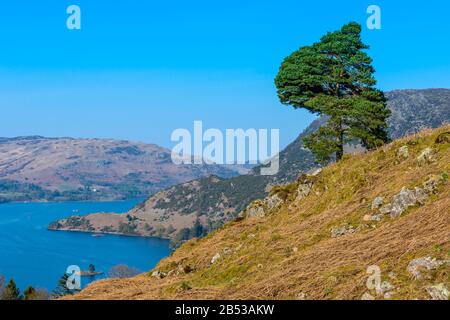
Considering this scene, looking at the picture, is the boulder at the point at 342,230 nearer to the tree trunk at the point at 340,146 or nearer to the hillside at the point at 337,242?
the hillside at the point at 337,242

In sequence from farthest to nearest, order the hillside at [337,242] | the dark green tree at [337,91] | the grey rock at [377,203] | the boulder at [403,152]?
the dark green tree at [337,91], the boulder at [403,152], the grey rock at [377,203], the hillside at [337,242]

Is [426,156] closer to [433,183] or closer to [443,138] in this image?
[443,138]

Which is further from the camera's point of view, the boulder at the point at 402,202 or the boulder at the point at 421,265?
the boulder at the point at 402,202

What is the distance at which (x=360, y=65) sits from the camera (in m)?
32.7

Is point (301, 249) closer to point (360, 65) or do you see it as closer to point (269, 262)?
point (269, 262)

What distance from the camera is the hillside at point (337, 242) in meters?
11.6

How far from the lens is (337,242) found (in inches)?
578

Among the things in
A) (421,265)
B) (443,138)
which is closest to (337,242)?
(421,265)

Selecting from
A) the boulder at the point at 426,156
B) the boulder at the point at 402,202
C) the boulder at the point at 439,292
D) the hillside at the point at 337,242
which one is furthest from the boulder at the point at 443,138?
the boulder at the point at 439,292

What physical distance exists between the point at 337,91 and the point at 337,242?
20397 mm

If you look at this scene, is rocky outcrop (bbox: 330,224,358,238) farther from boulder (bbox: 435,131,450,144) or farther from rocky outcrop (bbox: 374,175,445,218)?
boulder (bbox: 435,131,450,144)

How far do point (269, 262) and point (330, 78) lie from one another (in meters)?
19.7

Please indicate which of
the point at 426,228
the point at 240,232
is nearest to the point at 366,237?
the point at 426,228

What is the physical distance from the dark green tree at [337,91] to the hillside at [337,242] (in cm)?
714
